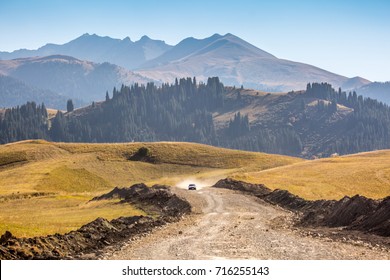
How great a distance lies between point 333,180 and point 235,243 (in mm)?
57500

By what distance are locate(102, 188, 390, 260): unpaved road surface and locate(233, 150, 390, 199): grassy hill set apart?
25.8 m

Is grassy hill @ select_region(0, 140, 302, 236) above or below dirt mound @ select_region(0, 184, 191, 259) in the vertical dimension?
below

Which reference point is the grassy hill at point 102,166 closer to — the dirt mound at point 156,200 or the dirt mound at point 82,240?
the dirt mound at point 156,200

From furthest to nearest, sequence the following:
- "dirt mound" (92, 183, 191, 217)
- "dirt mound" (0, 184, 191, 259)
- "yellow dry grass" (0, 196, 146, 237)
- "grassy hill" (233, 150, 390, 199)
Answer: "grassy hill" (233, 150, 390, 199), "dirt mound" (92, 183, 191, 217), "yellow dry grass" (0, 196, 146, 237), "dirt mound" (0, 184, 191, 259)

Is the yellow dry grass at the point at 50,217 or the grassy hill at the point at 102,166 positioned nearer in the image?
the yellow dry grass at the point at 50,217

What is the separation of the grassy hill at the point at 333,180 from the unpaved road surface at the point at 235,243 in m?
25.8

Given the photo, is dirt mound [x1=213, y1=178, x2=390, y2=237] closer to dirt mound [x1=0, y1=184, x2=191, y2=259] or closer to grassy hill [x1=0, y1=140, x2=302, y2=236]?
dirt mound [x1=0, y1=184, x2=191, y2=259]

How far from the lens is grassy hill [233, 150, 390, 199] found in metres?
71.2

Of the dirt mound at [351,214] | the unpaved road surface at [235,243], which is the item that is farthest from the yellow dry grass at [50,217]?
the dirt mound at [351,214]

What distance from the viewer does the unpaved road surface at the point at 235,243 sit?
2638 cm

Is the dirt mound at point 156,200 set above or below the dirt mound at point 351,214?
below

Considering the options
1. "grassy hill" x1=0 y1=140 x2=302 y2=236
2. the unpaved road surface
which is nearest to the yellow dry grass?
the unpaved road surface

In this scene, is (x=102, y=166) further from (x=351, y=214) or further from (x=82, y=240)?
(x=82, y=240)

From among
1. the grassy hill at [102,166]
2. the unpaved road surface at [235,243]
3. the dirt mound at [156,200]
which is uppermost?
the unpaved road surface at [235,243]
